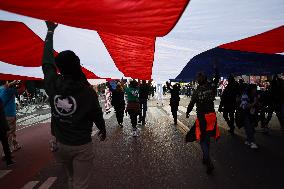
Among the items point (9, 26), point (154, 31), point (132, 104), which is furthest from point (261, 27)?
point (132, 104)

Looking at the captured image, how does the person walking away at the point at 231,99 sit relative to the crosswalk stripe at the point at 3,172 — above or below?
above

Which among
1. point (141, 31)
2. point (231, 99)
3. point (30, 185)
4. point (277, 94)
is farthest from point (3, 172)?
point (277, 94)

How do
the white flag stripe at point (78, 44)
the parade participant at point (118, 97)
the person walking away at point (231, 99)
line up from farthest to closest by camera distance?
the parade participant at point (118, 97), the person walking away at point (231, 99), the white flag stripe at point (78, 44)

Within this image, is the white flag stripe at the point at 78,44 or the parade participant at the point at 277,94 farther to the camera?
the parade participant at the point at 277,94

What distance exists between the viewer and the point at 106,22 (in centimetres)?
434

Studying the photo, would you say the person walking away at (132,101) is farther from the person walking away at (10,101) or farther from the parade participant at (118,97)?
the person walking away at (10,101)

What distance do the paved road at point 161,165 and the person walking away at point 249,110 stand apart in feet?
0.97

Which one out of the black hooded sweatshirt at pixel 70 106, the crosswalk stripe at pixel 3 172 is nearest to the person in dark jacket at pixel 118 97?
the crosswalk stripe at pixel 3 172

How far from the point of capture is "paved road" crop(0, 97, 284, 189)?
19.6ft

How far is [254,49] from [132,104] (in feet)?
15.5

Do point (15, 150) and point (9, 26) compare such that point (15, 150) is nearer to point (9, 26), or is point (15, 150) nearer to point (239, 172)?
point (9, 26)

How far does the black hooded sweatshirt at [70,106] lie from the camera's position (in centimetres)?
334

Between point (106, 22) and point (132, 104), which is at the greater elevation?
point (106, 22)

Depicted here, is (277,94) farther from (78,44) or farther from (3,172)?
(3,172)
